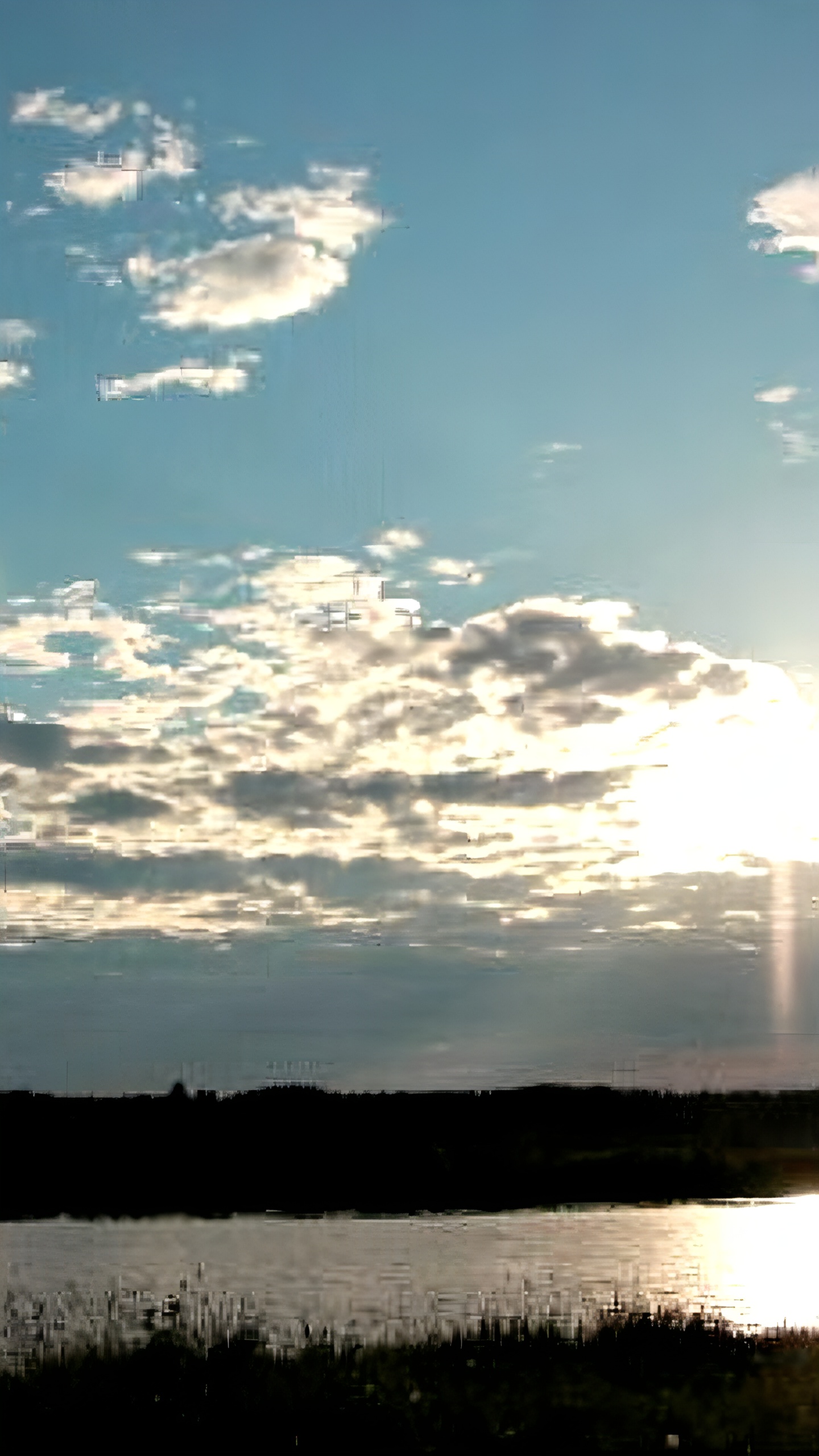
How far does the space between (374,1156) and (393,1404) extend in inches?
2802

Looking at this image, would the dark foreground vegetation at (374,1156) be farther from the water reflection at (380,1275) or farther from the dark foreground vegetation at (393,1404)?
the dark foreground vegetation at (393,1404)

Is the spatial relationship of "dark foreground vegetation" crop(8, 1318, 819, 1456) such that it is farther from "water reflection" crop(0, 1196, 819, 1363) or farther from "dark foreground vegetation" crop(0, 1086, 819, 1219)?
"dark foreground vegetation" crop(0, 1086, 819, 1219)

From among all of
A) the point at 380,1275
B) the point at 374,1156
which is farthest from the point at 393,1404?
the point at 374,1156

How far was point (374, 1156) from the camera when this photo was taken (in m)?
90.7

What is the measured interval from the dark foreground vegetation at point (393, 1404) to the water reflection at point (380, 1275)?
5.52ft

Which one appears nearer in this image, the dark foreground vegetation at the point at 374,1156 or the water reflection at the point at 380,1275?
the water reflection at the point at 380,1275

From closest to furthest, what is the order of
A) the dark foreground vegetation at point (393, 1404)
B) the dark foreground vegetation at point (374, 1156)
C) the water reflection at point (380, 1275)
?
1. the dark foreground vegetation at point (393, 1404)
2. the water reflection at point (380, 1275)
3. the dark foreground vegetation at point (374, 1156)

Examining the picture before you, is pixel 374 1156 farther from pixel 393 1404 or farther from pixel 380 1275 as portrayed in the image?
pixel 393 1404

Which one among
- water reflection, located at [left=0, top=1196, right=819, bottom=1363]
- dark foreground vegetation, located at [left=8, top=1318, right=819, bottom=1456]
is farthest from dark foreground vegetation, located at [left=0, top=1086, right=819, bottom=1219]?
dark foreground vegetation, located at [left=8, top=1318, right=819, bottom=1456]

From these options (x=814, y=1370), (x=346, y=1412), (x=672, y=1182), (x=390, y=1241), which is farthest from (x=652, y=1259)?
(x=672, y=1182)

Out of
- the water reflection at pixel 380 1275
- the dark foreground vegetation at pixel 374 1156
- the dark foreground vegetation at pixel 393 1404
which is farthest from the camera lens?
the dark foreground vegetation at pixel 374 1156

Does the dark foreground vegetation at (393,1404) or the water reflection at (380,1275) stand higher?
the dark foreground vegetation at (393,1404)

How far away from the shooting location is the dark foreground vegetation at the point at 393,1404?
20000 mm

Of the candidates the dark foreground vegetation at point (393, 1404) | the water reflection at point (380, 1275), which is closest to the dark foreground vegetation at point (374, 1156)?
the water reflection at point (380, 1275)
